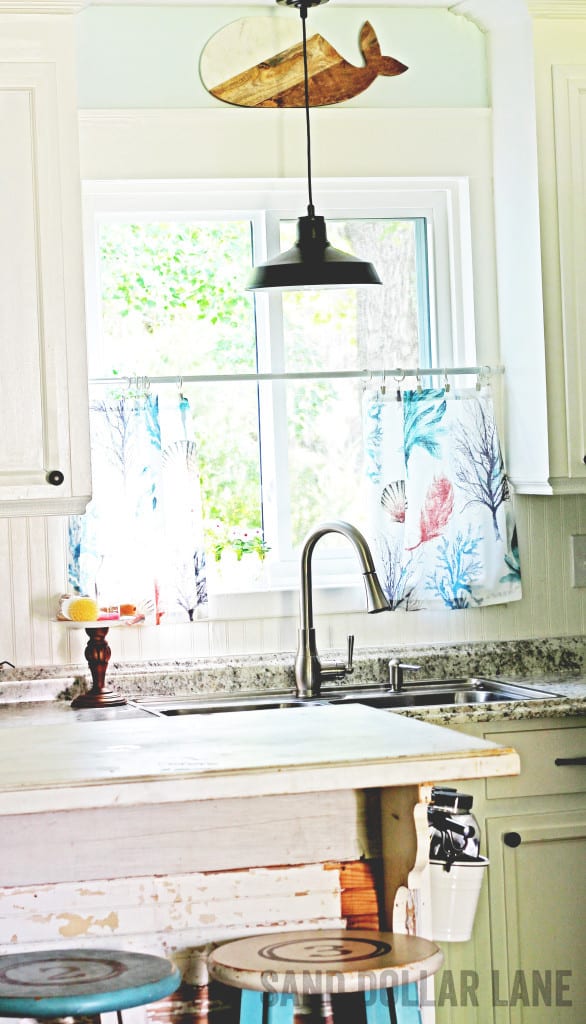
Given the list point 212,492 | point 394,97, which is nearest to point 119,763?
point 212,492

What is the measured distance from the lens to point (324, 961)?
1.77 m

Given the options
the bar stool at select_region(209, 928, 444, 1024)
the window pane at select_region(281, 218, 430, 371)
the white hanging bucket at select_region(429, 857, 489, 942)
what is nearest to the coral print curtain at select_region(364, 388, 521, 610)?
the window pane at select_region(281, 218, 430, 371)

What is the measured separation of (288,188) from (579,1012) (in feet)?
7.06

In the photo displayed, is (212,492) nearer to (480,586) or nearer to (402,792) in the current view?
(480,586)

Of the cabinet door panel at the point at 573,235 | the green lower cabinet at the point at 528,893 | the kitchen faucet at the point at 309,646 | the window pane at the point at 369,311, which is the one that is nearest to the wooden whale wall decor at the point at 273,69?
the window pane at the point at 369,311

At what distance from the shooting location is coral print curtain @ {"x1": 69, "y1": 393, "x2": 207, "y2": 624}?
332 centimetres

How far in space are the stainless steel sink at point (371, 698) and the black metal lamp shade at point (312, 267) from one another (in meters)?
1.02

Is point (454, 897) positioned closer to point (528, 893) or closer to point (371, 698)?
point (528, 893)

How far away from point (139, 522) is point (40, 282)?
669 mm

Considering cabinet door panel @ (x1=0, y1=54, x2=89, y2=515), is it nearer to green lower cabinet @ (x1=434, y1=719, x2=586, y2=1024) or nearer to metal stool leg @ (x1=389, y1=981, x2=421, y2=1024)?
green lower cabinet @ (x1=434, y1=719, x2=586, y2=1024)

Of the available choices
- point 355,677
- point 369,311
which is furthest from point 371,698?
point 369,311

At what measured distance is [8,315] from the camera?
2949mm

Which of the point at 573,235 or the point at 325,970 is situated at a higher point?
the point at 573,235

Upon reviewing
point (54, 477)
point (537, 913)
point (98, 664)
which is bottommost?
point (537, 913)
